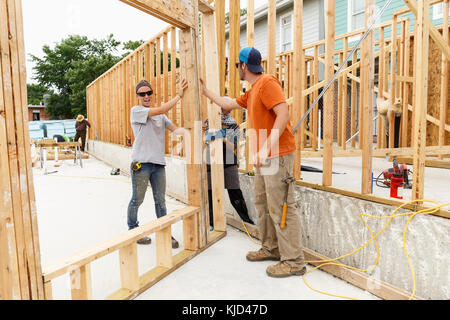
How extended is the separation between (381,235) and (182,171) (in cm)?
393

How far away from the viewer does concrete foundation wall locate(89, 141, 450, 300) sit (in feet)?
6.75

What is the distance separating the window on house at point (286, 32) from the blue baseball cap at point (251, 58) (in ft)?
33.5

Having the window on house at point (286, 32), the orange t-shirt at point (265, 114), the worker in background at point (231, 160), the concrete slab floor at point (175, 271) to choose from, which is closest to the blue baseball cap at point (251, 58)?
the orange t-shirt at point (265, 114)

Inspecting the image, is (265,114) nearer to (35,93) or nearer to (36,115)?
(36,115)

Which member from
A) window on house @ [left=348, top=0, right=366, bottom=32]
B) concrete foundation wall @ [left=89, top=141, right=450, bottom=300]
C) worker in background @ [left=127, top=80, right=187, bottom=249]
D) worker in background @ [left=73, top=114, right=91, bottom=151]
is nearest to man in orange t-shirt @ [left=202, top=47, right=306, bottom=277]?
concrete foundation wall @ [left=89, top=141, right=450, bottom=300]

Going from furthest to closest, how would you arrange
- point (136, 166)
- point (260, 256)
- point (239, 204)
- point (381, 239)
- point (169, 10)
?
point (239, 204)
point (136, 166)
point (260, 256)
point (169, 10)
point (381, 239)

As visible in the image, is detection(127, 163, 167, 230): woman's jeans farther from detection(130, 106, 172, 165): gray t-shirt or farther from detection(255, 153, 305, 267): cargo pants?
detection(255, 153, 305, 267): cargo pants

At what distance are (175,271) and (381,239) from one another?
5.79 ft

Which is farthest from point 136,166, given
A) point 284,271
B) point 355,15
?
point 355,15

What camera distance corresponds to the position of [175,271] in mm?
2873

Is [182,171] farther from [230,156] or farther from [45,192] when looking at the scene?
[45,192]

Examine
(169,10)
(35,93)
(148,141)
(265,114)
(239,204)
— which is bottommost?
(239,204)
